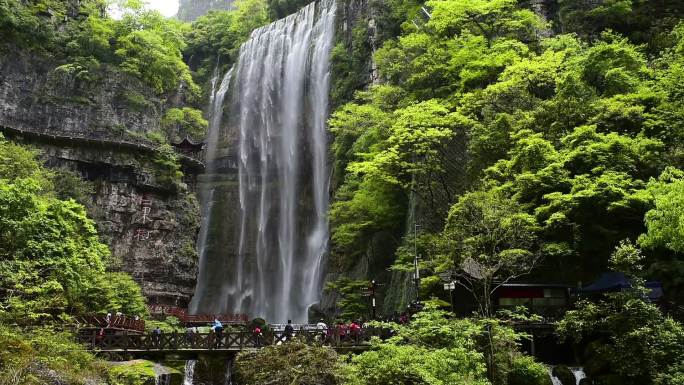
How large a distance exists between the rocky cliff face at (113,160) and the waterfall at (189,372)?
1807cm

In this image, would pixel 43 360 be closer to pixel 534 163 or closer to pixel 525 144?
pixel 534 163

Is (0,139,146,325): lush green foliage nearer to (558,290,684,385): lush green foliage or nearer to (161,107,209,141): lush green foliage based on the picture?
(558,290,684,385): lush green foliage

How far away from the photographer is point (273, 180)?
154 feet

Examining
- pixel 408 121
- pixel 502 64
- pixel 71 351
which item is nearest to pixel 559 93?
pixel 502 64

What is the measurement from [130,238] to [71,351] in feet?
77.6

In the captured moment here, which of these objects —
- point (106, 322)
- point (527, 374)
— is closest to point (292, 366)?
point (527, 374)

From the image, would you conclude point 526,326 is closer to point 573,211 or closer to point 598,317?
point 598,317

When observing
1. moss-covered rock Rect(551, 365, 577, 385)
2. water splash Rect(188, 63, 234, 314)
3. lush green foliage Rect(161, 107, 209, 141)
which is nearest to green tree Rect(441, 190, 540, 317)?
moss-covered rock Rect(551, 365, 577, 385)

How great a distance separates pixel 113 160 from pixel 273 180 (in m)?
13.1

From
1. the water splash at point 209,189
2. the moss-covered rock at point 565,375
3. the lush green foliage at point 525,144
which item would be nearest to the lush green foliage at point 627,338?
the moss-covered rock at point 565,375

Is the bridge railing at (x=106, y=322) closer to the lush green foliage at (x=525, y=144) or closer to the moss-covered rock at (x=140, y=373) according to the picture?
the moss-covered rock at (x=140, y=373)

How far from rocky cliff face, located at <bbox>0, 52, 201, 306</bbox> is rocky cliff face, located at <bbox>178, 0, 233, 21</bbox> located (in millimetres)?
63122

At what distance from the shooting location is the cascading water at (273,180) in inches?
1649

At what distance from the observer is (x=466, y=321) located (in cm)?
1596
